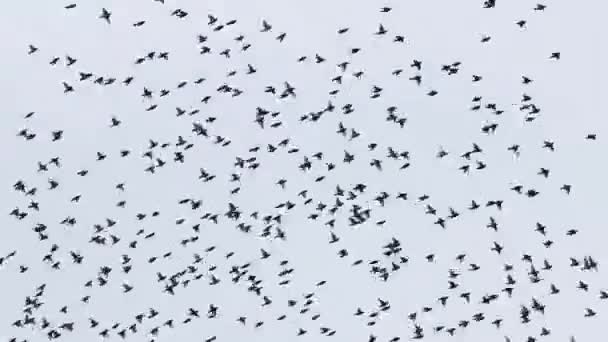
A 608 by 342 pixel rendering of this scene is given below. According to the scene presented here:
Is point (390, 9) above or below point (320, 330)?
above

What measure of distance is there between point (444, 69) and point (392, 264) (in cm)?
1509

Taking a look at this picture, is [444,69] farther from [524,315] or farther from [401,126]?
[524,315]

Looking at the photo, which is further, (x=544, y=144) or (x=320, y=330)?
(x=320, y=330)

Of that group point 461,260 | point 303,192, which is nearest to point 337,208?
point 303,192

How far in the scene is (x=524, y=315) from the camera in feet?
555

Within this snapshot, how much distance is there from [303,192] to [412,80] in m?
12.0

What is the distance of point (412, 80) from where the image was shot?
543 ft

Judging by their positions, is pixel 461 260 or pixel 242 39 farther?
pixel 461 260

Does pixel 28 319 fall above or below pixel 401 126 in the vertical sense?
below

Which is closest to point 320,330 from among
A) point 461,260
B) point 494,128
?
point 461,260

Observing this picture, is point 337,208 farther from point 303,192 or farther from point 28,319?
point 28,319

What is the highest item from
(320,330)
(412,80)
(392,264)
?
(412,80)

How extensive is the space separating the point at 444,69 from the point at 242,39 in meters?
13.4

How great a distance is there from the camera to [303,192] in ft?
563
